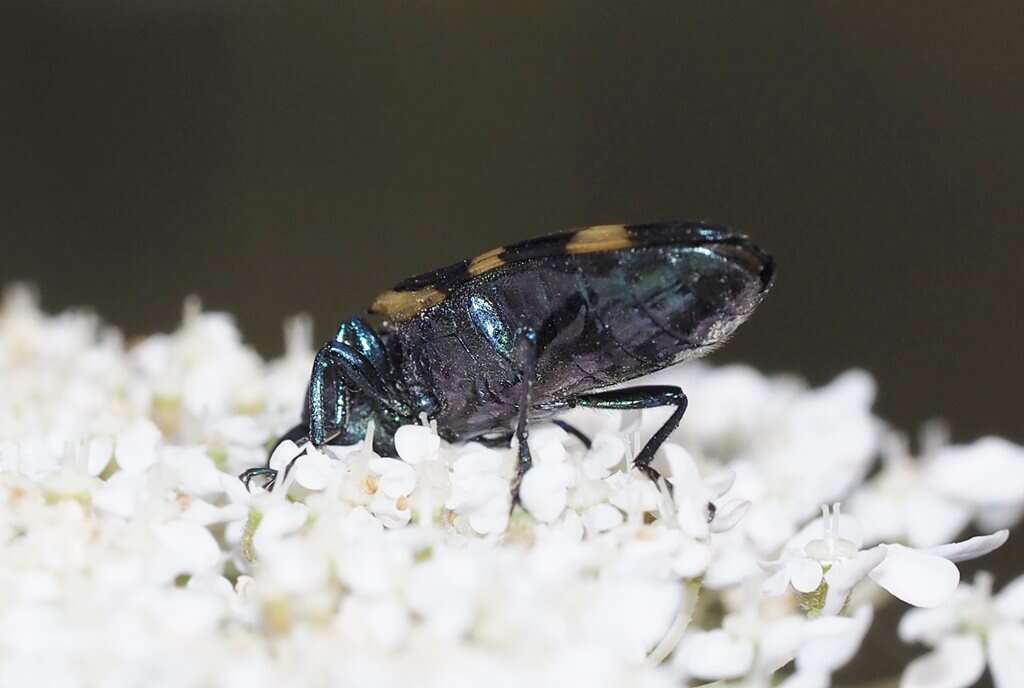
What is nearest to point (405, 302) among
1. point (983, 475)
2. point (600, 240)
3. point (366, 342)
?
point (366, 342)

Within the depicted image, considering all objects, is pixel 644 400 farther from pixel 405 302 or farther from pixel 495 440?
pixel 405 302

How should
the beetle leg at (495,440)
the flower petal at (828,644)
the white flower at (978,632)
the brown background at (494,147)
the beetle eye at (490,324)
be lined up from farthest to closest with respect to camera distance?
1. the brown background at (494,147)
2. the beetle leg at (495,440)
3. the beetle eye at (490,324)
4. the white flower at (978,632)
5. the flower petal at (828,644)

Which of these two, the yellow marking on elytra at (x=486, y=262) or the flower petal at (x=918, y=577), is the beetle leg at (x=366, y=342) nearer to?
the yellow marking on elytra at (x=486, y=262)

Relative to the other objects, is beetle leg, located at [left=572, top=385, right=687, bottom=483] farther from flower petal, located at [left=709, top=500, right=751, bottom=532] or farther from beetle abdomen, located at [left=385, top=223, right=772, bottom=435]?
flower petal, located at [left=709, top=500, right=751, bottom=532]

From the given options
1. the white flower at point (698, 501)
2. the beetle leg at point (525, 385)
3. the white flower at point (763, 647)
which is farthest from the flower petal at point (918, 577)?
the beetle leg at point (525, 385)

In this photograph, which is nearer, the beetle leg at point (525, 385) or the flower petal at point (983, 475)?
the beetle leg at point (525, 385)

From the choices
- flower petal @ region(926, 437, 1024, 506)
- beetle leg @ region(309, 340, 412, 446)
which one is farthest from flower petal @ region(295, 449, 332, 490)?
flower petal @ region(926, 437, 1024, 506)
